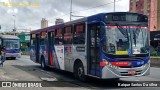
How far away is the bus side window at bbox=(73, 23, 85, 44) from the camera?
50.6 ft

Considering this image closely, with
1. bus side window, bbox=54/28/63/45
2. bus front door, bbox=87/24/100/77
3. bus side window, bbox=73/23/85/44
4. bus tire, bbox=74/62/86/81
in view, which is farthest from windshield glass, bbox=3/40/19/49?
bus front door, bbox=87/24/100/77

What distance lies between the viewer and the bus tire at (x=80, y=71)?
1547cm

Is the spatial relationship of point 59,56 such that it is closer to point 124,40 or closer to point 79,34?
point 79,34

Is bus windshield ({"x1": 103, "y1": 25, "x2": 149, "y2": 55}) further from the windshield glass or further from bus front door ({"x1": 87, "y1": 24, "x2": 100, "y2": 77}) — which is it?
the windshield glass

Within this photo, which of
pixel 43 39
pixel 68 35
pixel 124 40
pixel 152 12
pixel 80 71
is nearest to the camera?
pixel 124 40

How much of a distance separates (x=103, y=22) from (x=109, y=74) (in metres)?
2.18

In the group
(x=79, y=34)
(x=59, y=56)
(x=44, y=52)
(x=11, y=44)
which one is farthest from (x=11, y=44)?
(x=79, y=34)

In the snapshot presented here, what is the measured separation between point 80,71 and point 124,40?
3.18m

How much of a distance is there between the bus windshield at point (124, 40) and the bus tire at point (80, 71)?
98.9 inches

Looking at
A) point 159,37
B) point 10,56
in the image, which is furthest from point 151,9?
point 10,56

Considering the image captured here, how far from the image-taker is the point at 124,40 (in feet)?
44.6

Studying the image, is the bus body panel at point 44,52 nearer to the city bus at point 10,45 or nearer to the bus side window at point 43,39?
the bus side window at point 43,39

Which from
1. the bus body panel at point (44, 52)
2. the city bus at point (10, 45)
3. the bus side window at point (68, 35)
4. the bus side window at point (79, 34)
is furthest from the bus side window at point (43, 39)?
the city bus at point (10, 45)

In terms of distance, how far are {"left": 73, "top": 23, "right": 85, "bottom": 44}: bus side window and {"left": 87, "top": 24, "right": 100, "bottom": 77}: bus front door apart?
0.69 metres
